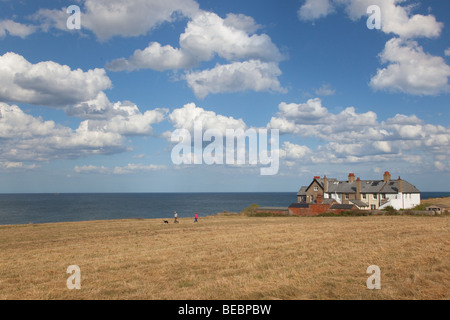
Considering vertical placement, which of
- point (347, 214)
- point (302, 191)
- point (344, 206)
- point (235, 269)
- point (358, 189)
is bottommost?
point (347, 214)

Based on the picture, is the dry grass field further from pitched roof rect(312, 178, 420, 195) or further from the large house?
pitched roof rect(312, 178, 420, 195)

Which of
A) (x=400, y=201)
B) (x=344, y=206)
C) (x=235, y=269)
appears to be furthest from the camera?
(x=400, y=201)

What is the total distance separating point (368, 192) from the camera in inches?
3253

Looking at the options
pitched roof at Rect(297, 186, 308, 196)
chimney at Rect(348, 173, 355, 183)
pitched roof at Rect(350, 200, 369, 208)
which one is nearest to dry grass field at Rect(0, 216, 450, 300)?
pitched roof at Rect(350, 200, 369, 208)

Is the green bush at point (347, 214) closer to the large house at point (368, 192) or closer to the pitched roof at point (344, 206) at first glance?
the pitched roof at point (344, 206)

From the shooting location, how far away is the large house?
78.8 metres

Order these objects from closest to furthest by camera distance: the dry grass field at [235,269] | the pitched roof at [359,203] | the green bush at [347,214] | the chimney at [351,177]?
the dry grass field at [235,269] → the green bush at [347,214] → the pitched roof at [359,203] → the chimney at [351,177]

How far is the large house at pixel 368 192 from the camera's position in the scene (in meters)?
78.8

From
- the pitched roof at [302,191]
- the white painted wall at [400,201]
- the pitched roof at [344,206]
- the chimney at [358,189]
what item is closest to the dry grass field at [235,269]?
the pitched roof at [344,206]

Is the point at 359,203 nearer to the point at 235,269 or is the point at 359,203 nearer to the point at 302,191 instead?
the point at 302,191

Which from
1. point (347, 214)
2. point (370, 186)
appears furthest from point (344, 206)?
point (370, 186)

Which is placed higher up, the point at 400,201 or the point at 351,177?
the point at 351,177
